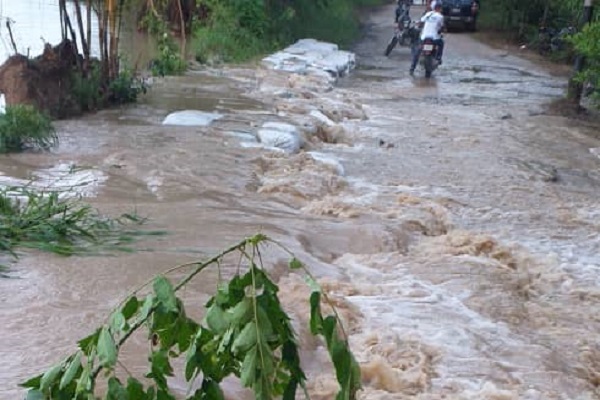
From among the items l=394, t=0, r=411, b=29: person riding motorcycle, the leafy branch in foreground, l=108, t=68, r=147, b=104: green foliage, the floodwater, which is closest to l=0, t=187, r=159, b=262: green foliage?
the floodwater

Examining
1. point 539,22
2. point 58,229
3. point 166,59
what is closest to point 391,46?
point 539,22

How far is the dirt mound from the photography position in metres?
8.90

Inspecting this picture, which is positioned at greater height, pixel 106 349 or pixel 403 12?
pixel 106 349

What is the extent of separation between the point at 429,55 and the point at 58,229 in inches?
476

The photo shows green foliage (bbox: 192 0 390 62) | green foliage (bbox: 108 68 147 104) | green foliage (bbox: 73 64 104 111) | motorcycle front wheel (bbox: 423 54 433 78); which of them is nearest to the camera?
green foliage (bbox: 73 64 104 111)

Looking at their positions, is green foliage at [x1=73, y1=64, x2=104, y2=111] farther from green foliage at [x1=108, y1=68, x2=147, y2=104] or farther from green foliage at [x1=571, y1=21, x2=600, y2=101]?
green foliage at [x1=571, y1=21, x2=600, y2=101]

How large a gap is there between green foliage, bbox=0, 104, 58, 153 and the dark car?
19.5m

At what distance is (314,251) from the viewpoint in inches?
228

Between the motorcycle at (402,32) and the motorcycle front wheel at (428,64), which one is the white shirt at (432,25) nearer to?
the motorcycle front wheel at (428,64)

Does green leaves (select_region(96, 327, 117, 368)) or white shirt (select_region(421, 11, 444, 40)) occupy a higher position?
green leaves (select_region(96, 327, 117, 368))

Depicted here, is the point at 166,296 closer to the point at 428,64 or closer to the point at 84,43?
the point at 84,43

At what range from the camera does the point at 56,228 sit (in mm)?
4926

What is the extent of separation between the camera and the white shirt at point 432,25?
52.3ft

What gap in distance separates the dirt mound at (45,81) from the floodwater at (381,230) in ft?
1.03
